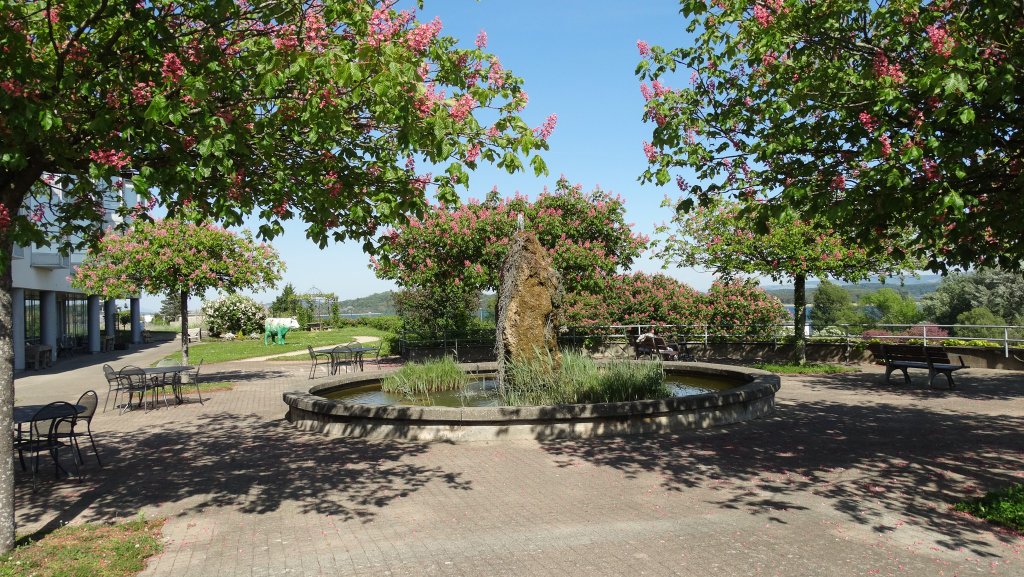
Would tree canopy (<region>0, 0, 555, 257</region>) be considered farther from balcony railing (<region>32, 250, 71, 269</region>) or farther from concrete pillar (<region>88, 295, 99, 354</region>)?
concrete pillar (<region>88, 295, 99, 354</region>)

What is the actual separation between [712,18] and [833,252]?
10.6 meters

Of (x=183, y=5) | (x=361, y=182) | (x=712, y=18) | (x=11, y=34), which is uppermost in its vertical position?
(x=712, y=18)

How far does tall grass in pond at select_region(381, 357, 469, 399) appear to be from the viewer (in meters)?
12.0

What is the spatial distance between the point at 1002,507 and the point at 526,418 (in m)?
4.99

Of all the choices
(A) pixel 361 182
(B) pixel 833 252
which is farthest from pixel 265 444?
(B) pixel 833 252

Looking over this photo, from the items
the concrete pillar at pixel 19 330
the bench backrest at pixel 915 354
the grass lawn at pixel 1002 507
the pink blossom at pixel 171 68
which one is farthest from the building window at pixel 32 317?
the grass lawn at pixel 1002 507

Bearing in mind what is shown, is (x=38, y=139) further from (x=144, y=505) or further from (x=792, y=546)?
(x=792, y=546)

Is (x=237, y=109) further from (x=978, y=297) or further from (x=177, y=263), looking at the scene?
(x=978, y=297)

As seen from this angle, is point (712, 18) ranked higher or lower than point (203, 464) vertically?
higher

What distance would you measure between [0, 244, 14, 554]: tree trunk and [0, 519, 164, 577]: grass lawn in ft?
0.67

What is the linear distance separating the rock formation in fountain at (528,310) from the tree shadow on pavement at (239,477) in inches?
121

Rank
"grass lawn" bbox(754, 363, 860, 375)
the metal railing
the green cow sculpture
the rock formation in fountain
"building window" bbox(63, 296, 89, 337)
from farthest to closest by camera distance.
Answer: the green cow sculpture < "building window" bbox(63, 296, 89, 337) < the metal railing < "grass lawn" bbox(754, 363, 860, 375) < the rock formation in fountain

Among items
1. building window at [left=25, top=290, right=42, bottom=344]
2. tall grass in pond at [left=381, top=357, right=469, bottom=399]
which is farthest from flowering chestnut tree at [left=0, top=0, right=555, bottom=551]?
building window at [left=25, top=290, right=42, bottom=344]

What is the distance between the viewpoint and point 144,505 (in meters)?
6.29
